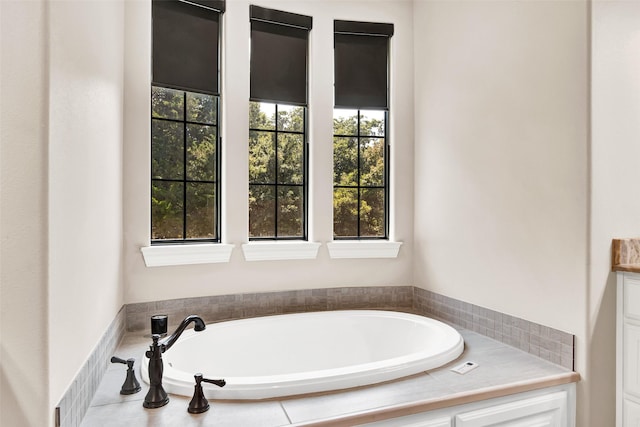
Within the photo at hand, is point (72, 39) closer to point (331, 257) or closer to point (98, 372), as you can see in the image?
point (98, 372)

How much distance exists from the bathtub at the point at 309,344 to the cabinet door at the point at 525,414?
27 centimetres

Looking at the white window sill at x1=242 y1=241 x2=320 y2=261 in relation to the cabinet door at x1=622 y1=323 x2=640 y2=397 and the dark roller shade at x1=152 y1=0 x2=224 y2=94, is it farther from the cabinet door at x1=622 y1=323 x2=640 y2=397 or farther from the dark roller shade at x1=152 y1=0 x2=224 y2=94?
the cabinet door at x1=622 y1=323 x2=640 y2=397

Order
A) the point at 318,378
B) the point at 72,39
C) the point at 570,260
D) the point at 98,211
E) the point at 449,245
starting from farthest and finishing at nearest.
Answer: the point at 449,245, the point at 570,260, the point at 98,211, the point at 318,378, the point at 72,39

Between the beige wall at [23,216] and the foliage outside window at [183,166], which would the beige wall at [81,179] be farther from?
the foliage outside window at [183,166]

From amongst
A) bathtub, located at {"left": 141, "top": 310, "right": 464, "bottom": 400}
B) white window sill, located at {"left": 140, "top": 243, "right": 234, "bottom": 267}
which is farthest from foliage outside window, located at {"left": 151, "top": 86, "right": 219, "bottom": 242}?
bathtub, located at {"left": 141, "top": 310, "right": 464, "bottom": 400}

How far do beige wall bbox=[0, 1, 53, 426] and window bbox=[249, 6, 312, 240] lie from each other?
1657 millimetres

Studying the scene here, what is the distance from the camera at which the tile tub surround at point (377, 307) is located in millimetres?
1895

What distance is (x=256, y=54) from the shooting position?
2654 mm

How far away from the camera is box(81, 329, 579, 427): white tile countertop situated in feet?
4.42

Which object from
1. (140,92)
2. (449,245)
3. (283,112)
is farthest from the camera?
(283,112)

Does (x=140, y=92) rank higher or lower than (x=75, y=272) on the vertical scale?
higher

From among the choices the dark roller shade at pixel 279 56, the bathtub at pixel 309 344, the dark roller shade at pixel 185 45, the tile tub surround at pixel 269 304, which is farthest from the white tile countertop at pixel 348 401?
the dark roller shade at pixel 279 56

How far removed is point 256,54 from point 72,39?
154cm

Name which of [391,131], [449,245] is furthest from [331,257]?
[391,131]
